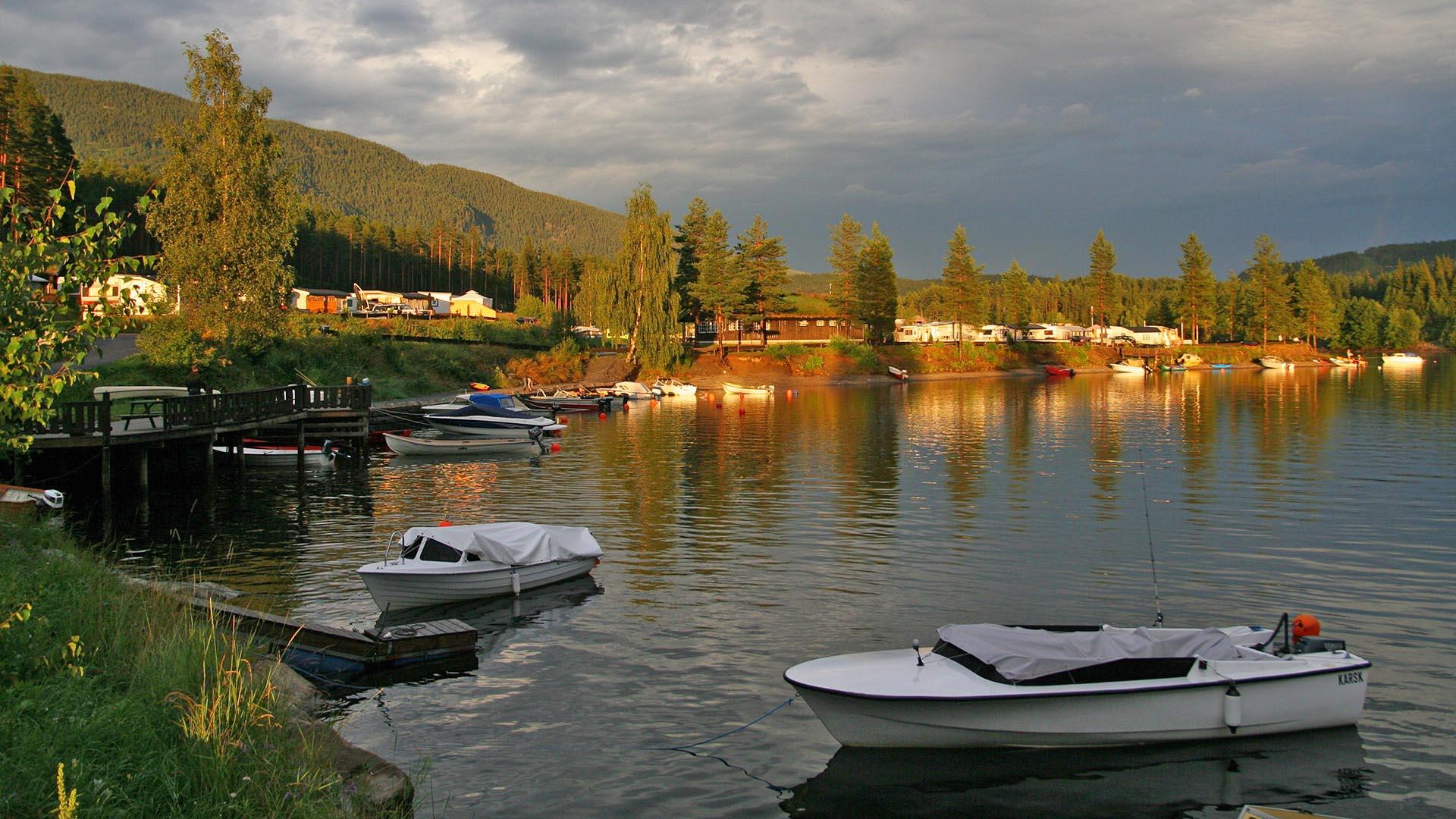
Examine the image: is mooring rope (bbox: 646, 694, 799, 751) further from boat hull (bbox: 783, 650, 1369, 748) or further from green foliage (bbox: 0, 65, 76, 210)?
green foliage (bbox: 0, 65, 76, 210)

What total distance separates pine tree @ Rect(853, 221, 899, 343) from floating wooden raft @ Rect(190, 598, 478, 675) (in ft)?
400

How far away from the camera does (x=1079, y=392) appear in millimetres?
103562

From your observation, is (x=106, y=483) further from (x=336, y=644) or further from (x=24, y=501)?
(x=336, y=644)

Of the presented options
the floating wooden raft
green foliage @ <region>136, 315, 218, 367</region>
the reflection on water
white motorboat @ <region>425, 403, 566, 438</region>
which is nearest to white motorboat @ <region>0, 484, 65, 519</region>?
the floating wooden raft

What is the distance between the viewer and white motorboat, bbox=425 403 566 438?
181 ft

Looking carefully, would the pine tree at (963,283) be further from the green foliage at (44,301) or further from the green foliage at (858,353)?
the green foliage at (44,301)

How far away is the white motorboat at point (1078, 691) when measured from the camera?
1335 centimetres

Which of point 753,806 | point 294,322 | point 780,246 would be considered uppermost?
point 780,246

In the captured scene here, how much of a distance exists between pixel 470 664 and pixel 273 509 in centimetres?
2039

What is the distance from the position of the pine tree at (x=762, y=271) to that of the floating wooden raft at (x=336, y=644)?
11037cm

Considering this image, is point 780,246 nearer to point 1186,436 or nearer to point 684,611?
point 1186,436

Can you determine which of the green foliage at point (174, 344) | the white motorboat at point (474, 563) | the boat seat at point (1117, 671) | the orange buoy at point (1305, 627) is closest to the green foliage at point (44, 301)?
the white motorboat at point (474, 563)

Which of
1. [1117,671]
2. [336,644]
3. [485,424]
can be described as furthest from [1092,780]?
[485,424]

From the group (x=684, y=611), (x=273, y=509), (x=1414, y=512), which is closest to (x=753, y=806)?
(x=684, y=611)
